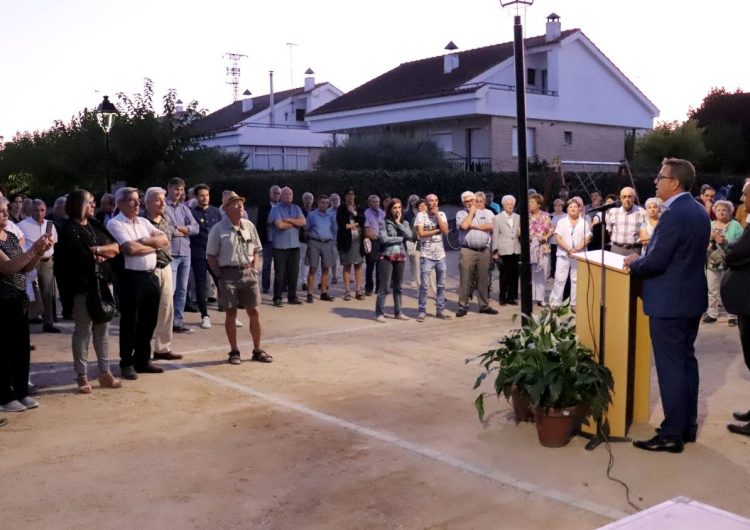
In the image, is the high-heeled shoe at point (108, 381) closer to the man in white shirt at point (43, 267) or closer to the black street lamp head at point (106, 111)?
the man in white shirt at point (43, 267)

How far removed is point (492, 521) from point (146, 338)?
16.3 ft

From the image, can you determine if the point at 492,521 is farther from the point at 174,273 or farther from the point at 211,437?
the point at 174,273

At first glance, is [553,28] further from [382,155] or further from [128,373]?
[128,373]

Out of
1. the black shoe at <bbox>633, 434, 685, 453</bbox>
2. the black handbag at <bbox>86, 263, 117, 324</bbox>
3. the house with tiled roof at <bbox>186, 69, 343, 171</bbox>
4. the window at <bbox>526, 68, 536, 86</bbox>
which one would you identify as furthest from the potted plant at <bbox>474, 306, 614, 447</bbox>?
the house with tiled roof at <bbox>186, 69, 343, 171</bbox>

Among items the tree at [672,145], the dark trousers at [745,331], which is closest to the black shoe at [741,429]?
the dark trousers at [745,331]

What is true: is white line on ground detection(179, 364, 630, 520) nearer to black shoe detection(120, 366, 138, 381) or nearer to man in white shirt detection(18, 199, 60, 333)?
black shoe detection(120, 366, 138, 381)

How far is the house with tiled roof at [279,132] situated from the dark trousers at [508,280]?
29347 mm

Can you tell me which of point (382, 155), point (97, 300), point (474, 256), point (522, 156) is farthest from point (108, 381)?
point (382, 155)

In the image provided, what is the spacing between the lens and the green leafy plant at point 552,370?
5867 mm

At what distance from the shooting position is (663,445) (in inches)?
230

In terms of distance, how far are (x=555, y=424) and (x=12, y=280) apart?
4.75 metres

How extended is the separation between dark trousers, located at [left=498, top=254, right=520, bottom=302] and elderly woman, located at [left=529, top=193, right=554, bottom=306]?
1.09ft

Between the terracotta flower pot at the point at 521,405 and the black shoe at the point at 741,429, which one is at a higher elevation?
the terracotta flower pot at the point at 521,405

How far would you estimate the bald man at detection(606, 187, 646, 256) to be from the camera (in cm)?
1175
